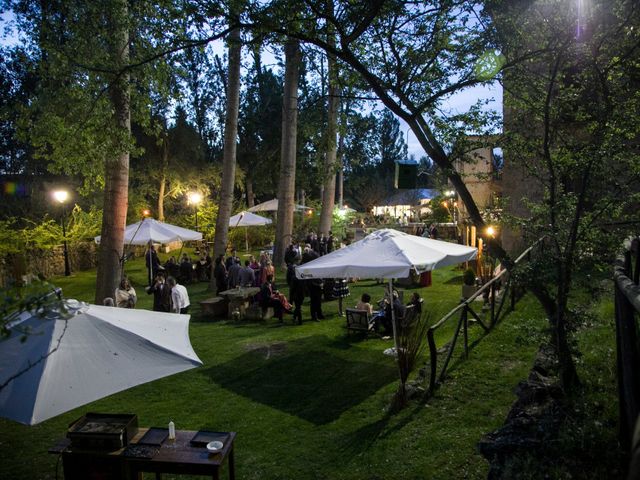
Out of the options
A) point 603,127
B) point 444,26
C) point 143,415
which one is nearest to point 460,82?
point 444,26

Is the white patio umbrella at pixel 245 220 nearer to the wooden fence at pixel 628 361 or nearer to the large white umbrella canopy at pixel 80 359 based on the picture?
the large white umbrella canopy at pixel 80 359

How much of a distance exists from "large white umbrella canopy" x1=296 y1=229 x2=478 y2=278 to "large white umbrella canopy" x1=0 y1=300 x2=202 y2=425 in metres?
3.91

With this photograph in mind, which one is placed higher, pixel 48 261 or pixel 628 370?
pixel 48 261

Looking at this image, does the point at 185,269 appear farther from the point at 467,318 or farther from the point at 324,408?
the point at 324,408

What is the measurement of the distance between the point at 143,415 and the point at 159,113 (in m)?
29.9

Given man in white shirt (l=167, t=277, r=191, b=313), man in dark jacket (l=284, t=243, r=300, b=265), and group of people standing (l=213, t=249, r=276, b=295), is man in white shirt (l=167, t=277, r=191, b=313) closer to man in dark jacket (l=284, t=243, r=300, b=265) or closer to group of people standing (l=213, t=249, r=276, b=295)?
group of people standing (l=213, t=249, r=276, b=295)

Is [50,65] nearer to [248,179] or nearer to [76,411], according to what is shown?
[76,411]

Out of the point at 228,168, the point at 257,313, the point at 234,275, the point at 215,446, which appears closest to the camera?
the point at 215,446

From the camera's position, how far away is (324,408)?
681 cm

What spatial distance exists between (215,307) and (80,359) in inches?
342

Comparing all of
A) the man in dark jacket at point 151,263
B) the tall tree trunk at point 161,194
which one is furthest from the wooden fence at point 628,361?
the tall tree trunk at point 161,194

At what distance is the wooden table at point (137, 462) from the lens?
407 cm

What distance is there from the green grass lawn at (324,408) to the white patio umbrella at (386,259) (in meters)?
1.50

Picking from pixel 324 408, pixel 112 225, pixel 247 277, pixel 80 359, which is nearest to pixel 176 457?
pixel 80 359
